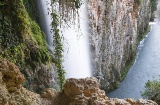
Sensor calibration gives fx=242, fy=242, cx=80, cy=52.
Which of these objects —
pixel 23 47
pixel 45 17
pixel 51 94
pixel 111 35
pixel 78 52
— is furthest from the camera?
pixel 111 35

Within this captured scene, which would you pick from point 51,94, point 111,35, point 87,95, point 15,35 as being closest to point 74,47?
point 111,35

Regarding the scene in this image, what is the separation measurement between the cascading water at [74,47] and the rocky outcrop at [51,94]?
4078mm

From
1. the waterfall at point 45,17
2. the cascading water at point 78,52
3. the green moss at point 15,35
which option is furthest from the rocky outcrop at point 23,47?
the cascading water at point 78,52

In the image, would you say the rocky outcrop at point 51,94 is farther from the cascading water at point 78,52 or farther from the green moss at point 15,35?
the cascading water at point 78,52

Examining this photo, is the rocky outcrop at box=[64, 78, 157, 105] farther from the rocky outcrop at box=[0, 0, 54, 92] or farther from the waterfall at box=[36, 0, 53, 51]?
the waterfall at box=[36, 0, 53, 51]

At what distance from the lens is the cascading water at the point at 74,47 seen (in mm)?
8984

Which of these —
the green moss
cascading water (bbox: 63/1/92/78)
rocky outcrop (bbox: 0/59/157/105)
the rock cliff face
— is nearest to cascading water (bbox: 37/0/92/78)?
cascading water (bbox: 63/1/92/78)

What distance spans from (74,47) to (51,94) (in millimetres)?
5943

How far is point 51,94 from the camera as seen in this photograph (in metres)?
4.91

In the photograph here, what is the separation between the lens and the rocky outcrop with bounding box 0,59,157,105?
414 centimetres

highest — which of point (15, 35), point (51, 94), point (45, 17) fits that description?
point (45, 17)

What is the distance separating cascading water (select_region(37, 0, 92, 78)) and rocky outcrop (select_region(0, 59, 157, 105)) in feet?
13.4

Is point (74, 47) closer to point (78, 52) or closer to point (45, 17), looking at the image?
point (78, 52)

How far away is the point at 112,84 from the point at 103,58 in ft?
6.43
